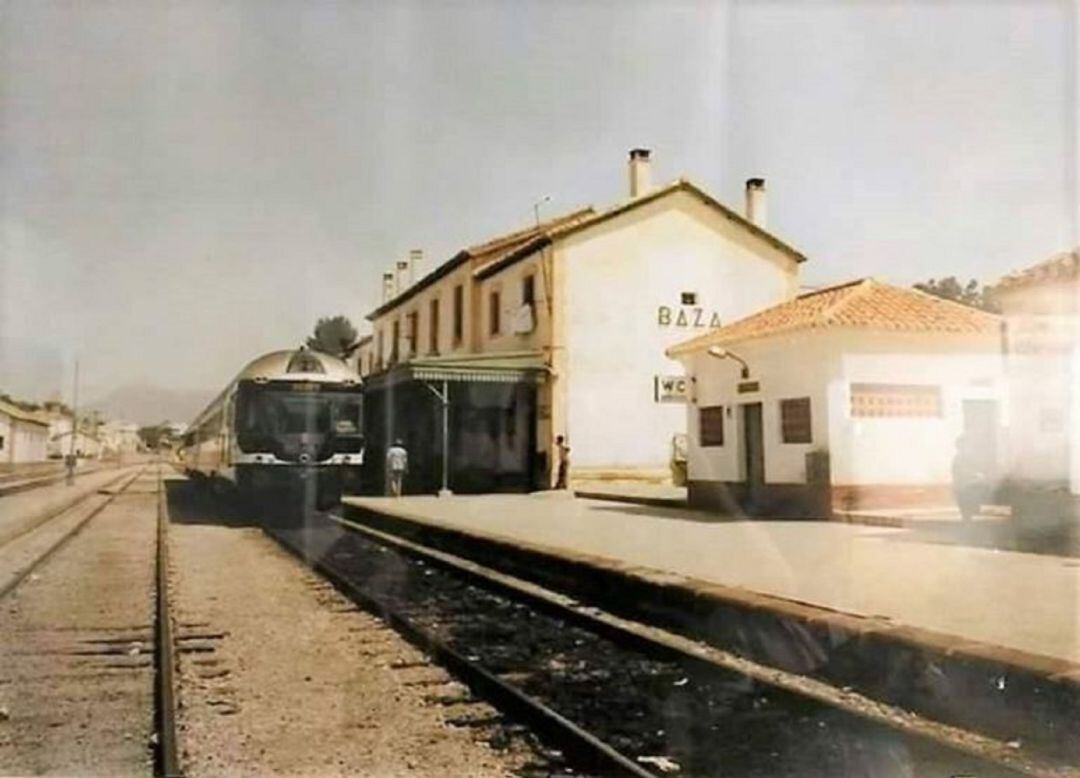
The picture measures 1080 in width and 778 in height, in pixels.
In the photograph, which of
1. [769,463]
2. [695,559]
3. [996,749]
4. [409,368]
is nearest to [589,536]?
[695,559]

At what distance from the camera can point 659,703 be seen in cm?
454

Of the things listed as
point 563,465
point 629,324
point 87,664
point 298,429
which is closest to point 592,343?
point 629,324

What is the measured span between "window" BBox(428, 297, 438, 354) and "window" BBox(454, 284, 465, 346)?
746 mm

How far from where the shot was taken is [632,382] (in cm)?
1950

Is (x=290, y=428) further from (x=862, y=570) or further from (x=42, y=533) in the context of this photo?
(x=862, y=570)

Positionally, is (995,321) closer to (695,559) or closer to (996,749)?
(695,559)

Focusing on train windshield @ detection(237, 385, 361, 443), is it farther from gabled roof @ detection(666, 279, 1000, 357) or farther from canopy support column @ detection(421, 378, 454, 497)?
canopy support column @ detection(421, 378, 454, 497)

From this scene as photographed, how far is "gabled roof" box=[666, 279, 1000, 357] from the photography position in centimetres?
1188

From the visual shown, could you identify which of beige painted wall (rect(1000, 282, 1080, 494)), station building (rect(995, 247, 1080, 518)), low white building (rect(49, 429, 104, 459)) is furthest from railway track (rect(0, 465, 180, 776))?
low white building (rect(49, 429, 104, 459))

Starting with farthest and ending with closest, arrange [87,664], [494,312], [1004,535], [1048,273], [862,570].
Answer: [494,312], [1004,535], [1048,273], [862,570], [87,664]

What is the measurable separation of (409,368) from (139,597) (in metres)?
9.84

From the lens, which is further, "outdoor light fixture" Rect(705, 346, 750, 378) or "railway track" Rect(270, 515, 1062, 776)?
"outdoor light fixture" Rect(705, 346, 750, 378)

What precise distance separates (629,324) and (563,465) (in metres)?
3.10

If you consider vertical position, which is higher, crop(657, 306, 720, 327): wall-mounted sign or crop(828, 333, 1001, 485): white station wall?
crop(657, 306, 720, 327): wall-mounted sign
